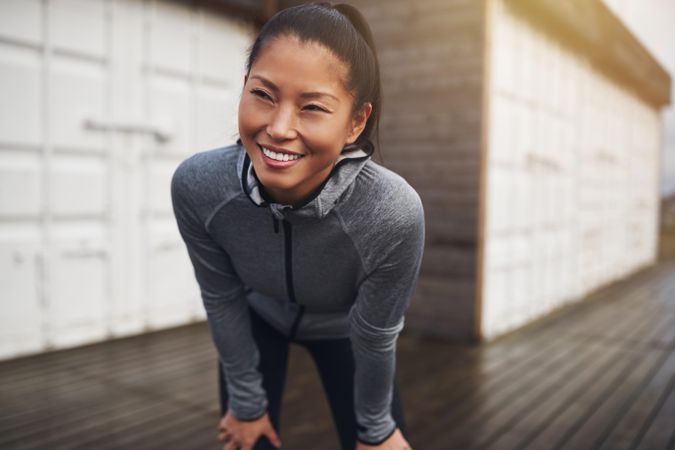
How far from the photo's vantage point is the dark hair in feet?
3.71

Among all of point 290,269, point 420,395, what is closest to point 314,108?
point 290,269

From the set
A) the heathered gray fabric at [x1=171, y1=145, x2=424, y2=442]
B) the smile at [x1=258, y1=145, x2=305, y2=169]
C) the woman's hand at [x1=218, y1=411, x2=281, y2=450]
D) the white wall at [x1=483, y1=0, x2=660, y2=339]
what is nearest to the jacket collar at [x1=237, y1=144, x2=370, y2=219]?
the heathered gray fabric at [x1=171, y1=145, x2=424, y2=442]

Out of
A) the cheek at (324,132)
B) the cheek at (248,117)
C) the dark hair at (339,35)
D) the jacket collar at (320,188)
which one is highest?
the dark hair at (339,35)

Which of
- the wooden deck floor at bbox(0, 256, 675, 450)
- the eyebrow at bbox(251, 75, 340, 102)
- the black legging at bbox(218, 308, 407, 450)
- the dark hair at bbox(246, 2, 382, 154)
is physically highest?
the dark hair at bbox(246, 2, 382, 154)

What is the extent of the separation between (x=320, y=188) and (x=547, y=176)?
5323mm

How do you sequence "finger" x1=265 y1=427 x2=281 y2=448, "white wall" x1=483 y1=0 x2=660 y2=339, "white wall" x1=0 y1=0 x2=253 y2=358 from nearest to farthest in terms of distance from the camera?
"finger" x1=265 y1=427 x2=281 y2=448 < "white wall" x1=0 y1=0 x2=253 y2=358 < "white wall" x1=483 y1=0 x2=660 y2=339

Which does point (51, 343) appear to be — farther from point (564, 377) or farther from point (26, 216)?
point (564, 377)

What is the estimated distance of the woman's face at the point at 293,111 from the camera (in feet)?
3.66

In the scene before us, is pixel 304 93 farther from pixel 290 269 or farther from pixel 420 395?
pixel 420 395

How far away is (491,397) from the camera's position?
358 cm

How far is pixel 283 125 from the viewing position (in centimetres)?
112

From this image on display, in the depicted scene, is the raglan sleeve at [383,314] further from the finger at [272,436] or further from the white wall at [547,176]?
the white wall at [547,176]

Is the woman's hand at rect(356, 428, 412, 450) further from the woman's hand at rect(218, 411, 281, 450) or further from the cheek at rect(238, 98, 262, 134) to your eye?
the cheek at rect(238, 98, 262, 134)

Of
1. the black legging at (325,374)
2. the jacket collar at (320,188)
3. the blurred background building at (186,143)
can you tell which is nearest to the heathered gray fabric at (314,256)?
the jacket collar at (320,188)
